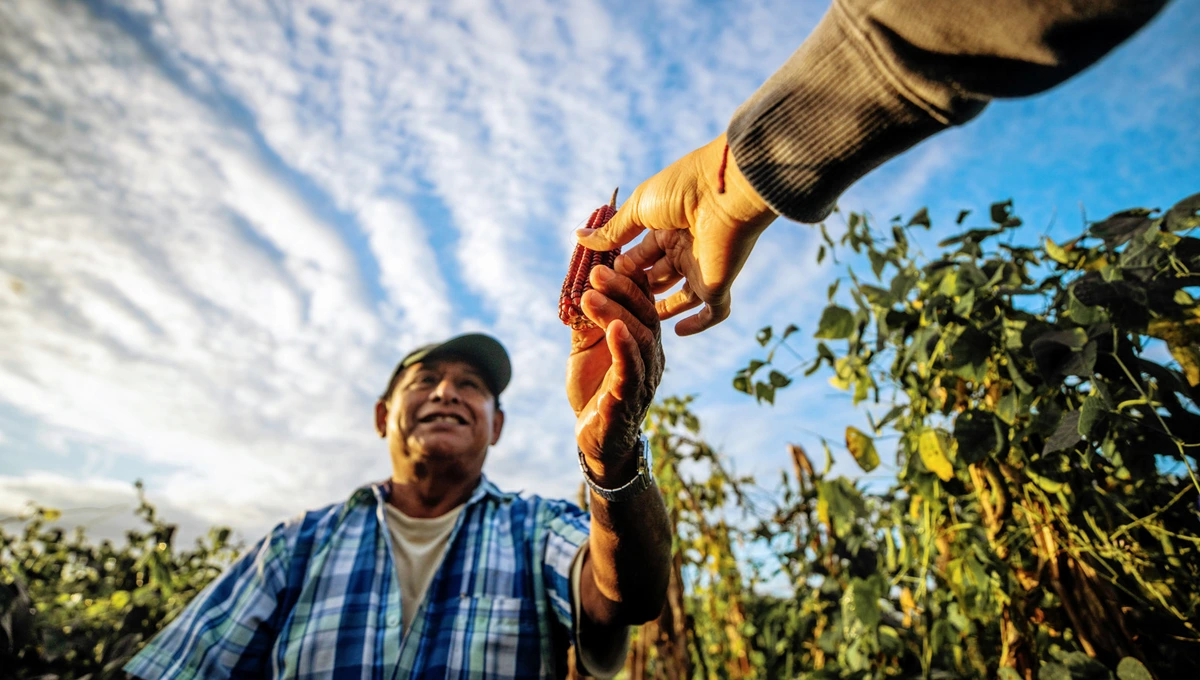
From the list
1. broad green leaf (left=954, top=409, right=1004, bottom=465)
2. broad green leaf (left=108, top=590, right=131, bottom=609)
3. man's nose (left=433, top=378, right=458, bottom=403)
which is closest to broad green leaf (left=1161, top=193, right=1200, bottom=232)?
broad green leaf (left=954, top=409, right=1004, bottom=465)

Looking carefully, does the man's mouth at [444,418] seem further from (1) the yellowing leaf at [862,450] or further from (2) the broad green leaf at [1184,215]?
(2) the broad green leaf at [1184,215]

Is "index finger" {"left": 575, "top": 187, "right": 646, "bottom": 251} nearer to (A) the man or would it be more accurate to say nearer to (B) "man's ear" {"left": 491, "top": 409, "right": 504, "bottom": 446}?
(A) the man

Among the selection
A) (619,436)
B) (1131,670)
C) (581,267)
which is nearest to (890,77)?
(581,267)

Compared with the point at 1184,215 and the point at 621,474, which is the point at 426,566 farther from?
the point at 1184,215

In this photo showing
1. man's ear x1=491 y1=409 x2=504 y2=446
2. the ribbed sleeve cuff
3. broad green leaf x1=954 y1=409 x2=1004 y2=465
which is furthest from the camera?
man's ear x1=491 y1=409 x2=504 y2=446

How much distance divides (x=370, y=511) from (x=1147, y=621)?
9.22ft

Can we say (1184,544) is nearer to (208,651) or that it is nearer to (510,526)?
(510,526)

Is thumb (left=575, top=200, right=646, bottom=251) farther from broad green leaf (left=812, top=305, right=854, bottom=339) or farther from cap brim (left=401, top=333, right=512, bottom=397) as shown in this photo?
cap brim (left=401, top=333, right=512, bottom=397)

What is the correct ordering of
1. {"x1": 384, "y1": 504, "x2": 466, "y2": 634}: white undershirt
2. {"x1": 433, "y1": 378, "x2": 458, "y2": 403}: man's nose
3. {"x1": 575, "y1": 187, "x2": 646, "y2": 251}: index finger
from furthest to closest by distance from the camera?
{"x1": 433, "y1": 378, "x2": 458, "y2": 403}: man's nose → {"x1": 384, "y1": 504, "x2": 466, "y2": 634}: white undershirt → {"x1": 575, "y1": 187, "x2": 646, "y2": 251}: index finger

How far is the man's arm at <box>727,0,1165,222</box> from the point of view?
0.66m

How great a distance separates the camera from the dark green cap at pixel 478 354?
315cm

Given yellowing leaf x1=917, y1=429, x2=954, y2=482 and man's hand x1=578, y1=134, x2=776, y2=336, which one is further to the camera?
yellowing leaf x1=917, y1=429, x2=954, y2=482

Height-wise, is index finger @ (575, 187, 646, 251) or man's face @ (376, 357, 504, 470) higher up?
man's face @ (376, 357, 504, 470)

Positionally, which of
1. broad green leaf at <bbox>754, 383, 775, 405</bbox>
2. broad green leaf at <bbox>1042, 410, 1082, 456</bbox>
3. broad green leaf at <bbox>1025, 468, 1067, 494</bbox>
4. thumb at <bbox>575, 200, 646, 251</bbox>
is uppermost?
broad green leaf at <bbox>754, 383, 775, 405</bbox>
